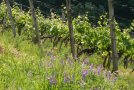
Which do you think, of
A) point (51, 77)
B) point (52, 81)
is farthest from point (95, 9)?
point (52, 81)

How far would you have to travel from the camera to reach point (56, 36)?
24344 mm

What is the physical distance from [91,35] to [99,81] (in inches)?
449

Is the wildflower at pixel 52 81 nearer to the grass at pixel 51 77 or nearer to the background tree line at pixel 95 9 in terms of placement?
the grass at pixel 51 77

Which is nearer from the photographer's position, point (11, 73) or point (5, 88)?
point (5, 88)

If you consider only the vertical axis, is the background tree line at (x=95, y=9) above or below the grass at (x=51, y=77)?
below

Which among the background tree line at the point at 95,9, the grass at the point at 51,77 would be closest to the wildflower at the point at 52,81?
the grass at the point at 51,77

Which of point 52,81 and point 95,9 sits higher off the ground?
point 52,81

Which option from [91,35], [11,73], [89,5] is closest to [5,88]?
[11,73]

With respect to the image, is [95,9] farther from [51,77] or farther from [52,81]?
[52,81]

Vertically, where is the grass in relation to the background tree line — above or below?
above

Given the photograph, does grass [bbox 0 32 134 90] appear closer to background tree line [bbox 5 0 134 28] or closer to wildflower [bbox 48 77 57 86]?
wildflower [bbox 48 77 57 86]

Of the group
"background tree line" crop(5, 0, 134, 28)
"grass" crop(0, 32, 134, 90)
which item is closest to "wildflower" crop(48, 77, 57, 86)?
"grass" crop(0, 32, 134, 90)

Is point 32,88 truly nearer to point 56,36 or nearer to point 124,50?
point 124,50

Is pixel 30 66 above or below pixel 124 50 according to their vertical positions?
above
